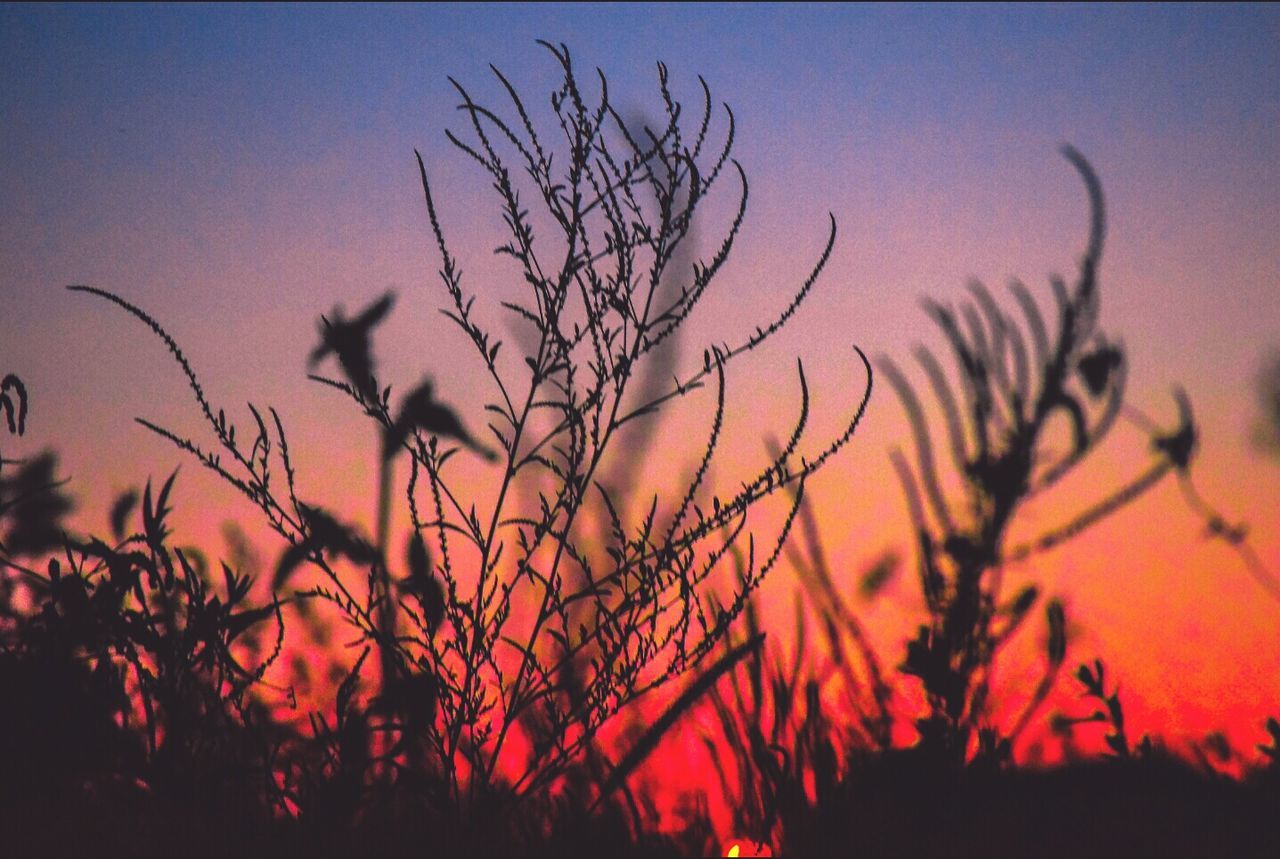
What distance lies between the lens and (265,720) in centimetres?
318

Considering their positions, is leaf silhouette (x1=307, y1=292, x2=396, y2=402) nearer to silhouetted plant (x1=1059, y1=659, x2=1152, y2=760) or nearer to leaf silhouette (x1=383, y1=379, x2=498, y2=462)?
leaf silhouette (x1=383, y1=379, x2=498, y2=462)

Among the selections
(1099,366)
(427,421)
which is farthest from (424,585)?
(1099,366)

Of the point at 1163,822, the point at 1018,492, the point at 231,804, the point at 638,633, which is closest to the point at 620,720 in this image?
the point at 638,633

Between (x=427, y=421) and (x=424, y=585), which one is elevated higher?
(x=427, y=421)

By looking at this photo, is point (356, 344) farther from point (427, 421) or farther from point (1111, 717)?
point (1111, 717)

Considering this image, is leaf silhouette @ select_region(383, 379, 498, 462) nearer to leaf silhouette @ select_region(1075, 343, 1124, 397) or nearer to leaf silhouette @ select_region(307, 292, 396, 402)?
leaf silhouette @ select_region(307, 292, 396, 402)

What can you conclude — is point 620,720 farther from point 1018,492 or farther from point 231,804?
point 1018,492

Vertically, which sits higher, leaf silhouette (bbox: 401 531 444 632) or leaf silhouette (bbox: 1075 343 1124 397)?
leaf silhouette (bbox: 1075 343 1124 397)

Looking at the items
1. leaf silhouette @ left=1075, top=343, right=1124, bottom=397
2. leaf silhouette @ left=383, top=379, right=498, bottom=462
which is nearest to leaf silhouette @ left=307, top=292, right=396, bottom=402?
leaf silhouette @ left=383, top=379, right=498, bottom=462

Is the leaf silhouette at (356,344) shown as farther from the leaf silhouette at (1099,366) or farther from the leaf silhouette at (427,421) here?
the leaf silhouette at (1099,366)

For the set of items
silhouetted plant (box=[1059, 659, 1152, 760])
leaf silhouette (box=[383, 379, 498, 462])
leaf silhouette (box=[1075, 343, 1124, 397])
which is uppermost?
leaf silhouette (box=[383, 379, 498, 462])

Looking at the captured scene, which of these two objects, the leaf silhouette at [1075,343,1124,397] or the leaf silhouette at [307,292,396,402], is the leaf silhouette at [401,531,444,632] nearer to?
the leaf silhouette at [307,292,396,402]

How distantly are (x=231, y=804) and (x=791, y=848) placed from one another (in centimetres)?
146

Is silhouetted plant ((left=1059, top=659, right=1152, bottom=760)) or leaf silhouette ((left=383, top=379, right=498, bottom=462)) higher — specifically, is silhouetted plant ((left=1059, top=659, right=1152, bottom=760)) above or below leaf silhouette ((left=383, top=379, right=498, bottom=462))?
below
